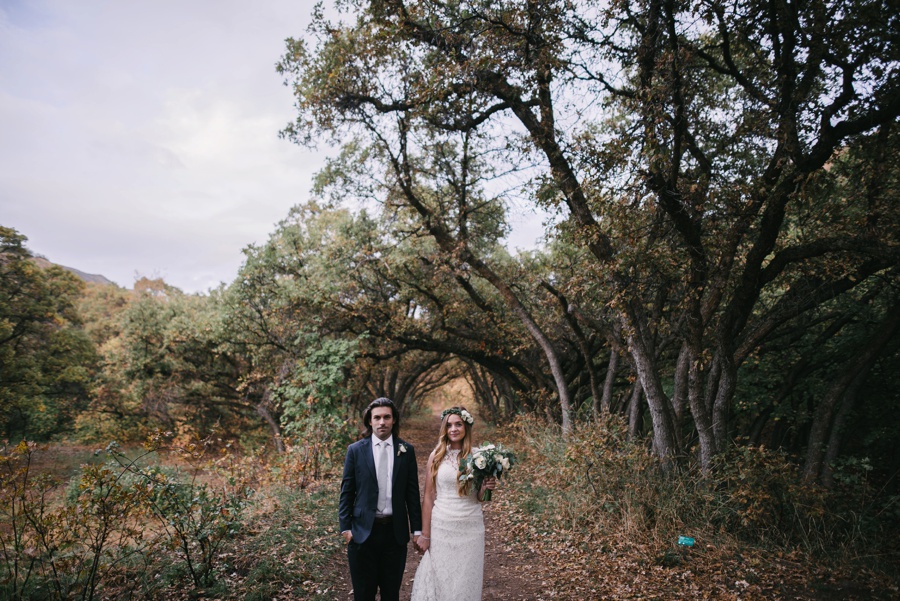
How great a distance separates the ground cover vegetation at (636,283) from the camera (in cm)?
526

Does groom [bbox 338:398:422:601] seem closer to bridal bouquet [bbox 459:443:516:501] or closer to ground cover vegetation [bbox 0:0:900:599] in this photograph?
bridal bouquet [bbox 459:443:516:501]

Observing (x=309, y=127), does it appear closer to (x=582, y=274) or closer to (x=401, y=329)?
(x=401, y=329)

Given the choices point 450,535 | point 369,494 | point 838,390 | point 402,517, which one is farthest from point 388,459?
point 838,390

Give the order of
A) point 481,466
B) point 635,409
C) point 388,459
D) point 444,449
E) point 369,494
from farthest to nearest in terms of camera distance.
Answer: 1. point 635,409
2. point 444,449
3. point 481,466
4. point 388,459
5. point 369,494

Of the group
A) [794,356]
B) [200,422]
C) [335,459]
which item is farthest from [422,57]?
[200,422]

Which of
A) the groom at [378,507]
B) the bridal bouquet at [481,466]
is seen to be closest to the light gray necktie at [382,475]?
the groom at [378,507]

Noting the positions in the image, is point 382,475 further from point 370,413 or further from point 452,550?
point 452,550

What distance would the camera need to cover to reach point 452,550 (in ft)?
12.8

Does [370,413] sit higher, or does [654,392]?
[654,392]

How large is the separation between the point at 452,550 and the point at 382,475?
86 centimetres

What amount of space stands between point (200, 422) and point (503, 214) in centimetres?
1506

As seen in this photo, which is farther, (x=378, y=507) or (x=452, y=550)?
(x=452, y=550)

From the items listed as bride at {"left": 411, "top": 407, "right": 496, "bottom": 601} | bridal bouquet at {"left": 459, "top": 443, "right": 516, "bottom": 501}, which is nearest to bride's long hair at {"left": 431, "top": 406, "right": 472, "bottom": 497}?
bride at {"left": 411, "top": 407, "right": 496, "bottom": 601}

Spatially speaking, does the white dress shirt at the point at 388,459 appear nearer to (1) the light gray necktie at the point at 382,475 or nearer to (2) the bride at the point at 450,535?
(1) the light gray necktie at the point at 382,475
